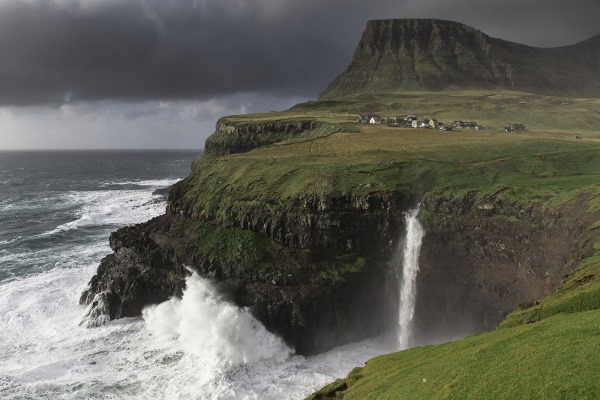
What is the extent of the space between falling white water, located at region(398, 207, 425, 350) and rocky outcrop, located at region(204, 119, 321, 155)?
67605mm

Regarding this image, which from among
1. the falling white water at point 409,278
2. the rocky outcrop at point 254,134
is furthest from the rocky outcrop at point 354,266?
the rocky outcrop at point 254,134

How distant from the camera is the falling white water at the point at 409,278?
49844 mm

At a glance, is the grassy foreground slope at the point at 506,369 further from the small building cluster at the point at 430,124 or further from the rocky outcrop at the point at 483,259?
the small building cluster at the point at 430,124

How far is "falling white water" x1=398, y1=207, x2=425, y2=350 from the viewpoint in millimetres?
49844

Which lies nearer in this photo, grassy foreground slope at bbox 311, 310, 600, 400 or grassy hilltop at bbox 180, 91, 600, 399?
grassy foreground slope at bbox 311, 310, 600, 400

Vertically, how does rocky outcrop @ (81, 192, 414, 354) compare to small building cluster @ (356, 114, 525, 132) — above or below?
below

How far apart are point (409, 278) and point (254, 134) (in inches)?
3225

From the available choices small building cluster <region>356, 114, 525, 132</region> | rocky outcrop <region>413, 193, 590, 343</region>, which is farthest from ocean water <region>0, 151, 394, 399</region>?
small building cluster <region>356, 114, 525, 132</region>

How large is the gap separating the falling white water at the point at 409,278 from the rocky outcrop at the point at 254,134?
6761 centimetres

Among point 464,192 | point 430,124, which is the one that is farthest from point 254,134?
point 464,192

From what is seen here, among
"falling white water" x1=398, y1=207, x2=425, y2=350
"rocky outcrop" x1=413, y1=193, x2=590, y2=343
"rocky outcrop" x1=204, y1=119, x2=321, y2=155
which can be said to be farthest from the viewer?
"rocky outcrop" x1=204, y1=119, x2=321, y2=155

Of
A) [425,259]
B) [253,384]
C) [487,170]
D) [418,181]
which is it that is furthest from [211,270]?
[487,170]

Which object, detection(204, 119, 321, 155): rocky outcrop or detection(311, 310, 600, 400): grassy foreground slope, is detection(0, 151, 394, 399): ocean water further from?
detection(204, 119, 321, 155): rocky outcrop

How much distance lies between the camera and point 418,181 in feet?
192
